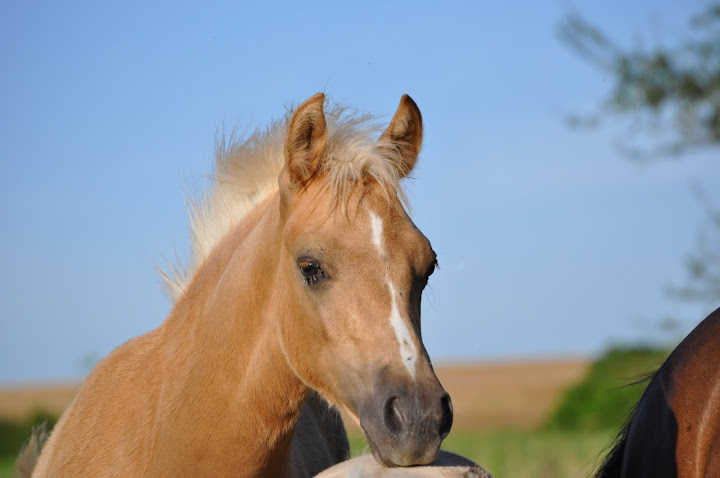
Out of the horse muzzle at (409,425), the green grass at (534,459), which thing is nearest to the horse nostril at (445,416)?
the horse muzzle at (409,425)

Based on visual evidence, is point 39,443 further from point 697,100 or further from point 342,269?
point 697,100

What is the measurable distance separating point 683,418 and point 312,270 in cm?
180

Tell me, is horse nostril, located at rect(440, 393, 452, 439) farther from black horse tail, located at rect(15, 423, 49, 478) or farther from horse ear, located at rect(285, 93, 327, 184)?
black horse tail, located at rect(15, 423, 49, 478)

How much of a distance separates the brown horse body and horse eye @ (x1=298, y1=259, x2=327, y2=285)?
1700mm

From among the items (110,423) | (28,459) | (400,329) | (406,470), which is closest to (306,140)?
(400,329)

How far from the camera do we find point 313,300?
3.35m

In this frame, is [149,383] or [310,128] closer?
[310,128]

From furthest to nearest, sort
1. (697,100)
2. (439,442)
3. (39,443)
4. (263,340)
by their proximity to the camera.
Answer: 1. (697,100)
2. (39,443)
3. (263,340)
4. (439,442)

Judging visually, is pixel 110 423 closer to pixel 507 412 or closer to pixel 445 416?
pixel 445 416

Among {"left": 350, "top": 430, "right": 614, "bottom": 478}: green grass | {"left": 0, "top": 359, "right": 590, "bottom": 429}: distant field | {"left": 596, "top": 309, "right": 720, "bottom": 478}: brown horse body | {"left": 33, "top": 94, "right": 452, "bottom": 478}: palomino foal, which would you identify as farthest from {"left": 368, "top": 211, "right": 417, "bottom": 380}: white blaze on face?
{"left": 0, "top": 359, "right": 590, "bottom": 429}: distant field

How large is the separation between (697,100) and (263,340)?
8654mm

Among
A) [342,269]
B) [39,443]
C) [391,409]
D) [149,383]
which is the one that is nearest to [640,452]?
[391,409]

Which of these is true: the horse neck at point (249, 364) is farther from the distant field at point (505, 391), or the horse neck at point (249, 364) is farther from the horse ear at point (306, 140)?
the distant field at point (505, 391)

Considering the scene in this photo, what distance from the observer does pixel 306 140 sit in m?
3.63
